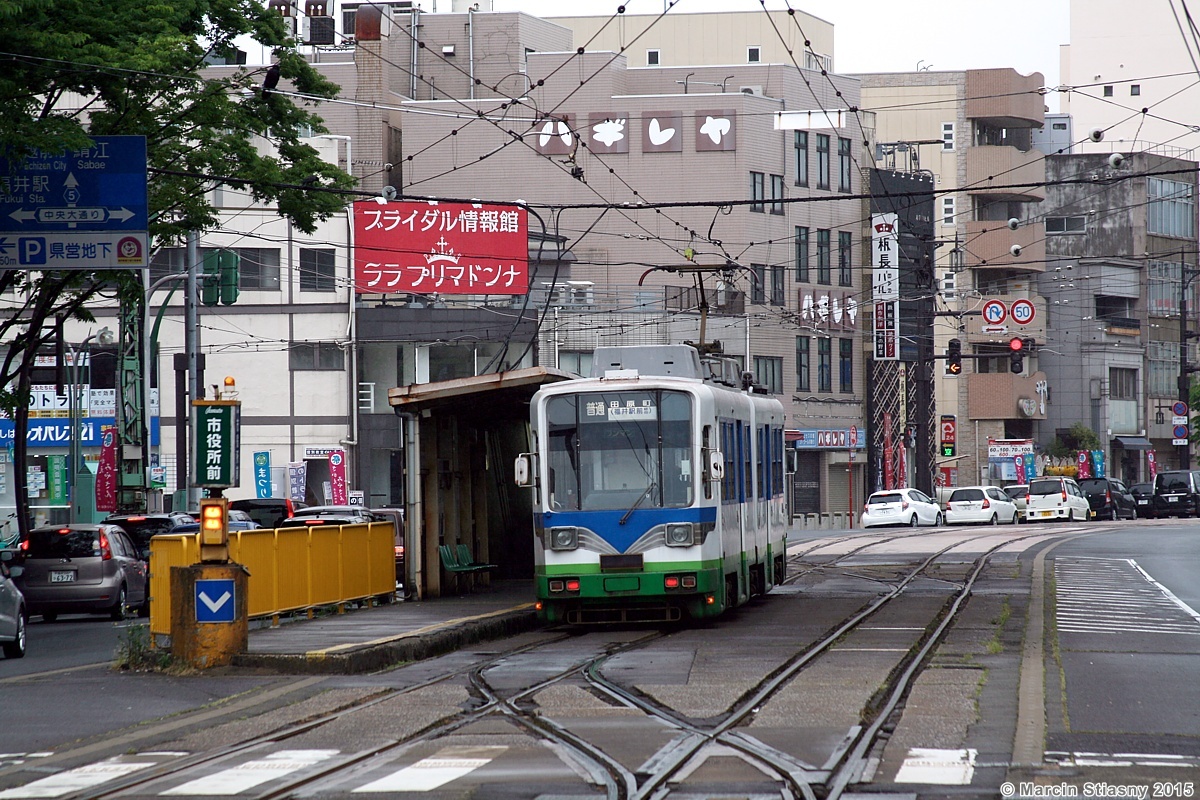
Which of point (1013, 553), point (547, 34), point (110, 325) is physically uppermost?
point (547, 34)

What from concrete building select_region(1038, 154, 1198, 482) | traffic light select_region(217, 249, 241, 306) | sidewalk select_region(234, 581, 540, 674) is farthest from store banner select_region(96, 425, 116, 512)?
concrete building select_region(1038, 154, 1198, 482)

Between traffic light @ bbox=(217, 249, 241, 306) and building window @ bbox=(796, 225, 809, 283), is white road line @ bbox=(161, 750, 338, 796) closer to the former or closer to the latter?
traffic light @ bbox=(217, 249, 241, 306)

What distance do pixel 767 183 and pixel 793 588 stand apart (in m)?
35.5

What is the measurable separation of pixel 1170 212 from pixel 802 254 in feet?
101

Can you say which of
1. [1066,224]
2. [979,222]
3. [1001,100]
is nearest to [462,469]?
[979,222]

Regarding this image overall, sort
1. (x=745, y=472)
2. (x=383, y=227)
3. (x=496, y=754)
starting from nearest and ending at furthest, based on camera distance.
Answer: (x=496, y=754) < (x=745, y=472) < (x=383, y=227)

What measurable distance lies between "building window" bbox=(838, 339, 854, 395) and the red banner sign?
62.9ft

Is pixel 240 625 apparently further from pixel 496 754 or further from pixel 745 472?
pixel 745 472

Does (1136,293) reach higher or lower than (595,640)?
higher

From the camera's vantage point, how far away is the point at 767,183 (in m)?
60.4

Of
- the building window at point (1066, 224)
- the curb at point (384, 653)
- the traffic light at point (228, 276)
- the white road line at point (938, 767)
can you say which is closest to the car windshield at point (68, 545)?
the curb at point (384, 653)

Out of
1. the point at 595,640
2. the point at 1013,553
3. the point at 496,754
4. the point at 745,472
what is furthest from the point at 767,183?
the point at 496,754

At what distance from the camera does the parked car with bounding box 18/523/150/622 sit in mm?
24844

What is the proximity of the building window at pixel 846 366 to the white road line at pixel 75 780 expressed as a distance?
54854 mm
